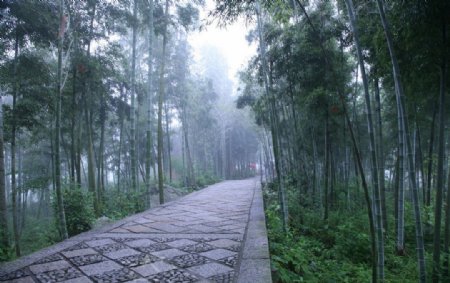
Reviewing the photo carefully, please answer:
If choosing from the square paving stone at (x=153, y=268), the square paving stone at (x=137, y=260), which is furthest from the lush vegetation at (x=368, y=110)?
the square paving stone at (x=137, y=260)

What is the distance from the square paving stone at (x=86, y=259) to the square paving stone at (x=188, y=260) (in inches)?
26.9

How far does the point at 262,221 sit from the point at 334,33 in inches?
139

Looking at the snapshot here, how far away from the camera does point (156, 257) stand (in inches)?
103

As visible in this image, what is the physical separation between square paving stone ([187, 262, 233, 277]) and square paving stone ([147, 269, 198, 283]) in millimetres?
82

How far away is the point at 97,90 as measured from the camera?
7.98m

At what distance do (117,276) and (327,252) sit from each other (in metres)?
2.87

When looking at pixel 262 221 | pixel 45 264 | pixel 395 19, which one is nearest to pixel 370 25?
pixel 395 19

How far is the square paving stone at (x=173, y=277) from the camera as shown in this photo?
206 cm

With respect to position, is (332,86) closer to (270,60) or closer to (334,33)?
(334,33)

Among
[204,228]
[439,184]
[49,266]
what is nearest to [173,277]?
[49,266]

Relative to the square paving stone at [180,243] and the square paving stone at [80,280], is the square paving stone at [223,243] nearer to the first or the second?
the square paving stone at [180,243]

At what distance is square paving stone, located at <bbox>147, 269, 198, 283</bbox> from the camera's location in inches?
81.0

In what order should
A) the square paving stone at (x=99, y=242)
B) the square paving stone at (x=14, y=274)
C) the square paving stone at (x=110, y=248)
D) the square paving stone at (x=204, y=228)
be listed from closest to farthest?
1. the square paving stone at (x=14, y=274)
2. the square paving stone at (x=110, y=248)
3. the square paving stone at (x=99, y=242)
4. the square paving stone at (x=204, y=228)

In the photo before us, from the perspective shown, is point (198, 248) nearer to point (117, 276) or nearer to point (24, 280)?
point (117, 276)
